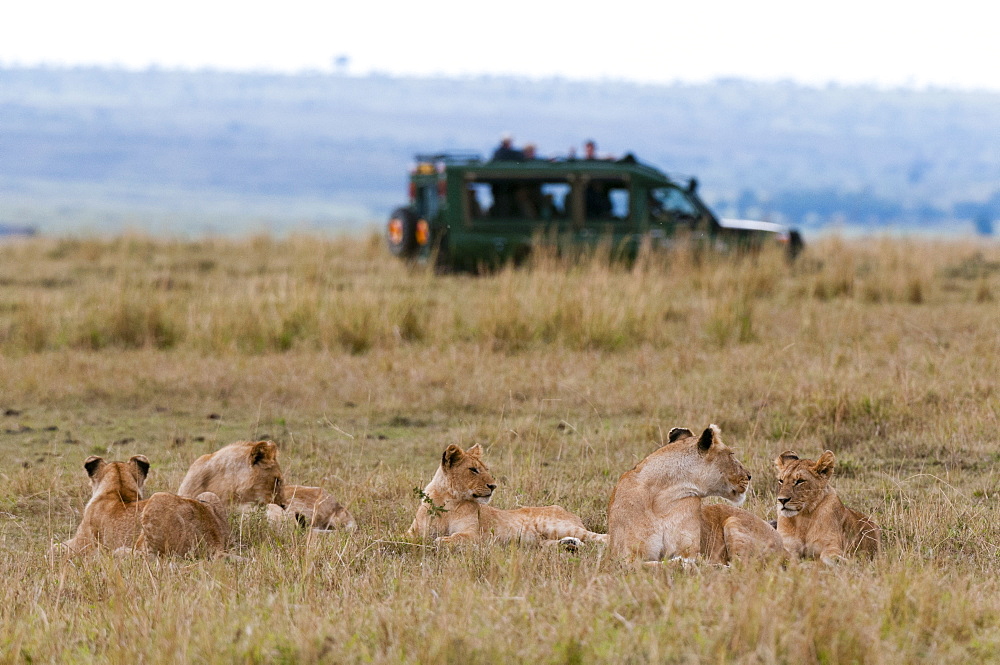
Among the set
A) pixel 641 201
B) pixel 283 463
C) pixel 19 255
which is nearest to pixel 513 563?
pixel 283 463

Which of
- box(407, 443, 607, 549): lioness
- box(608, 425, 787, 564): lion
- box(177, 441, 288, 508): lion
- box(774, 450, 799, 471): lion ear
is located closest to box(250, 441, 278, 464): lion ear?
box(177, 441, 288, 508): lion

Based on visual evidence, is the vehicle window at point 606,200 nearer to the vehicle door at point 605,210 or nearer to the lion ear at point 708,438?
the vehicle door at point 605,210

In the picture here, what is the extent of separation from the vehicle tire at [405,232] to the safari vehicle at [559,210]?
3.70 ft

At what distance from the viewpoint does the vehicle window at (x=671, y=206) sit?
1753 centimetres

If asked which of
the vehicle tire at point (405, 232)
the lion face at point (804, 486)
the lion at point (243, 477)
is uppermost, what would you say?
the vehicle tire at point (405, 232)

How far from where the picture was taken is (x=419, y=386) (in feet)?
32.0

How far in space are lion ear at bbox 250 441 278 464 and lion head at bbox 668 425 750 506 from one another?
2074mm

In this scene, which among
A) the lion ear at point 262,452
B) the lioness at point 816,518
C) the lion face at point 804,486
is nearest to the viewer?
the lioness at point 816,518

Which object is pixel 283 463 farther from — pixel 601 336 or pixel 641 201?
pixel 641 201

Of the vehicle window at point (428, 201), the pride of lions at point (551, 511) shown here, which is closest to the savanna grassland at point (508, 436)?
the pride of lions at point (551, 511)

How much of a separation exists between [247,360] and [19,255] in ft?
42.7

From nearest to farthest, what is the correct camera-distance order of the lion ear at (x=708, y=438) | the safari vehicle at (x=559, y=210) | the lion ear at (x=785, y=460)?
the lion ear at (x=708, y=438), the lion ear at (x=785, y=460), the safari vehicle at (x=559, y=210)

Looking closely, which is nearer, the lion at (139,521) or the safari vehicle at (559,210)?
the lion at (139,521)

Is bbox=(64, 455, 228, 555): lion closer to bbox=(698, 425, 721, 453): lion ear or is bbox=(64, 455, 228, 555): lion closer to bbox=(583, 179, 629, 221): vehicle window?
bbox=(698, 425, 721, 453): lion ear
